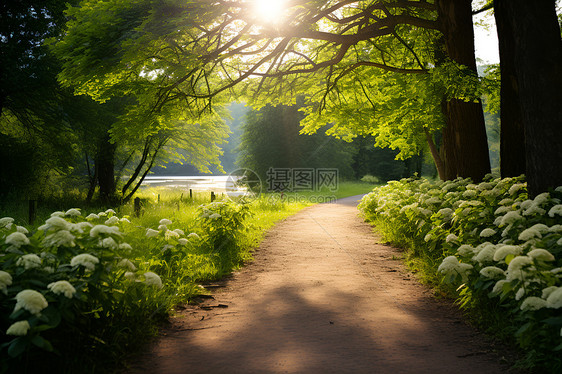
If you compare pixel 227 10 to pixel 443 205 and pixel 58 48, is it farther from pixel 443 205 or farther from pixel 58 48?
pixel 443 205

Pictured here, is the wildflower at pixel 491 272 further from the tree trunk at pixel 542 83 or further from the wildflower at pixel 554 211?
the tree trunk at pixel 542 83

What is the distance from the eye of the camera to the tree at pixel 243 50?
6.46 metres

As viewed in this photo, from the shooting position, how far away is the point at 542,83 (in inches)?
223

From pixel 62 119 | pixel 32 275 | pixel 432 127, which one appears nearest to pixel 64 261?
pixel 32 275

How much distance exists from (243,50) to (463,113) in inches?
222

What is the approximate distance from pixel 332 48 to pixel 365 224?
6.11 metres

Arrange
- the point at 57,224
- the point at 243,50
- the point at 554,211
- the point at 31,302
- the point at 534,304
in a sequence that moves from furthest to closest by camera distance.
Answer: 1. the point at 243,50
2. the point at 554,211
3. the point at 57,224
4. the point at 534,304
5. the point at 31,302

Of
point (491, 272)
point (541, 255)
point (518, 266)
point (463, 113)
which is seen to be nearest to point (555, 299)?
point (518, 266)

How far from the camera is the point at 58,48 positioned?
664cm

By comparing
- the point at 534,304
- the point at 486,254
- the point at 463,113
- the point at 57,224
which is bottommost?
the point at 534,304

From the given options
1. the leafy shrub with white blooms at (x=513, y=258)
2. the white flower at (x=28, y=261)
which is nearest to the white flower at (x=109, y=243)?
the white flower at (x=28, y=261)

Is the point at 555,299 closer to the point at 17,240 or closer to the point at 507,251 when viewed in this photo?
the point at 507,251

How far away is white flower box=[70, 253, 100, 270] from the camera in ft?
10.5

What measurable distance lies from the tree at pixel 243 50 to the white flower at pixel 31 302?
4461 mm
